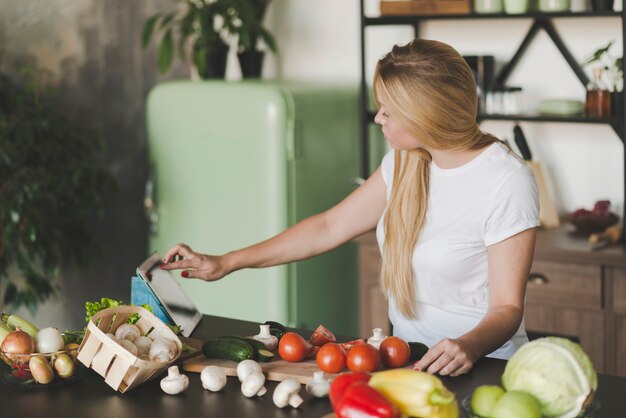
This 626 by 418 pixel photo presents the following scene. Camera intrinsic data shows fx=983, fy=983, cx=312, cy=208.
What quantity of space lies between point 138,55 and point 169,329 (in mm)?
2662

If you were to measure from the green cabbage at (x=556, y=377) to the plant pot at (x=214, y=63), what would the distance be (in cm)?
284

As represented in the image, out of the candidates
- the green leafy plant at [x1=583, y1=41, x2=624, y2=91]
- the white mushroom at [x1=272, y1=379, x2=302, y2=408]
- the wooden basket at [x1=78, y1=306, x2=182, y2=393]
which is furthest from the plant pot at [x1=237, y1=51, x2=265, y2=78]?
the white mushroom at [x1=272, y1=379, x2=302, y2=408]

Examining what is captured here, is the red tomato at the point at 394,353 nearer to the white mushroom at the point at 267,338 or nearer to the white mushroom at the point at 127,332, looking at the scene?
the white mushroom at the point at 267,338

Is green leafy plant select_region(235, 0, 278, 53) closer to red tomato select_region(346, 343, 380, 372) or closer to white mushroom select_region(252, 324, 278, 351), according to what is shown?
white mushroom select_region(252, 324, 278, 351)

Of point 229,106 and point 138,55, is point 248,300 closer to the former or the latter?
point 229,106

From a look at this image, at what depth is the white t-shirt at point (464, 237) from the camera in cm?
241

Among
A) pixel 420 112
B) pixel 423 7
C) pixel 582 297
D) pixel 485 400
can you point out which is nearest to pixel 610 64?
pixel 423 7

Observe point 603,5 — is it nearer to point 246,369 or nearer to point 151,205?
point 151,205

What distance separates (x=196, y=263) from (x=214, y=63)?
75.0 inches

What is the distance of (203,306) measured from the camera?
4.27 m

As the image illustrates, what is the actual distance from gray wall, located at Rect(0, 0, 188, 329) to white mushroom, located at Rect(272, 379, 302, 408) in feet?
7.99

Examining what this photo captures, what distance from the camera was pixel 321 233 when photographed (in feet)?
9.17

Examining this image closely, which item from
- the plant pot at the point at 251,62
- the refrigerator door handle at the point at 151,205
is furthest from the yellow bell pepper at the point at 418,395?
the plant pot at the point at 251,62

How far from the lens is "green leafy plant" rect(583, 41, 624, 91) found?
3.67 meters
